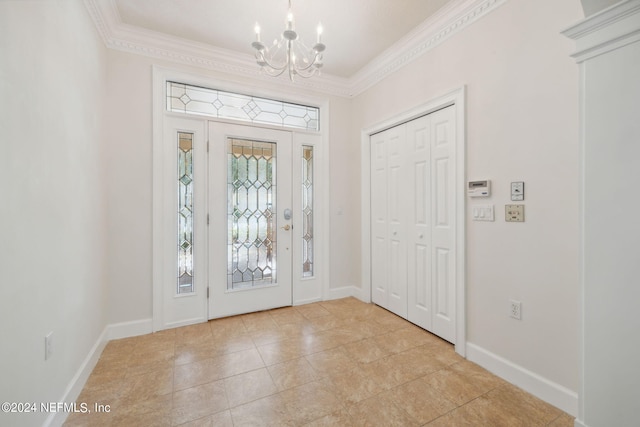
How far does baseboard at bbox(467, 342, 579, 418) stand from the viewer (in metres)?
1.60

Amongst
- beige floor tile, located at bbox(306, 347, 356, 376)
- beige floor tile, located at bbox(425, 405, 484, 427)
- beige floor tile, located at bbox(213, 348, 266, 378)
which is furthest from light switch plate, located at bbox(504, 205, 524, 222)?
beige floor tile, located at bbox(213, 348, 266, 378)

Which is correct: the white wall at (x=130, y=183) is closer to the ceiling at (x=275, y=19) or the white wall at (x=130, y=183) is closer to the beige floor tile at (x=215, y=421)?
the ceiling at (x=275, y=19)

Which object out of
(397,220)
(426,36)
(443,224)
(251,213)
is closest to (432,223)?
(443,224)

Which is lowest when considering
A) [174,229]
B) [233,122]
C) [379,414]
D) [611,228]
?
[379,414]

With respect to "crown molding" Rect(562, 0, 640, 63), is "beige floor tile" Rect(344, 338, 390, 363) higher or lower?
lower

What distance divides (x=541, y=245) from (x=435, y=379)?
3.87ft

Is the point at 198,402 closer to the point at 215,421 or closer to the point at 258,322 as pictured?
the point at 215,421

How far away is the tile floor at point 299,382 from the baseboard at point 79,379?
0.18 feet

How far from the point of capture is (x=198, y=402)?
168cm

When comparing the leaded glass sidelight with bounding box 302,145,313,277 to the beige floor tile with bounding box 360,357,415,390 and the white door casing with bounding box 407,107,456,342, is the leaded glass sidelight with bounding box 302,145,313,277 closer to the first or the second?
the white door casing with bounding box 407,107,456,342

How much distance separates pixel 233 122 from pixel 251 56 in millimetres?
782

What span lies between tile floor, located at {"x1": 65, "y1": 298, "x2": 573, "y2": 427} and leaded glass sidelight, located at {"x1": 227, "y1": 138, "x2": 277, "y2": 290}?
66 centimetres

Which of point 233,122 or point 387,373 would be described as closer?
point 387,373

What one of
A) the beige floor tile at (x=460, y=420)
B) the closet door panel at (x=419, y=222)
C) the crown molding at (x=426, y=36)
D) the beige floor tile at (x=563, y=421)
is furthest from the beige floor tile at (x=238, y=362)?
the crown molding at (x=426, y=36)
